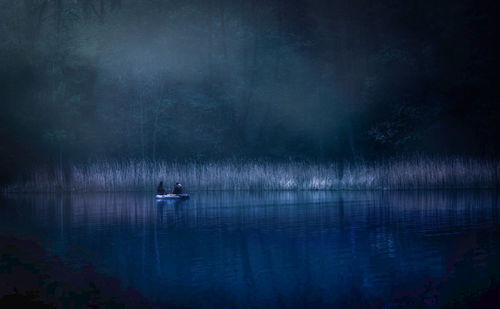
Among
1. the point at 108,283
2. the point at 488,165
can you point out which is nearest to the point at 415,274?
the point at 108,283

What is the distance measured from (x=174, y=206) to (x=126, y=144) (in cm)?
1602

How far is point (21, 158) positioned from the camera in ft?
98.4

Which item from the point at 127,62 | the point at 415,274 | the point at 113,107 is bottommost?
the point at 415,274

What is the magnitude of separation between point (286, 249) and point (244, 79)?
25822mm

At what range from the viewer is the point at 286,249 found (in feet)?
30.6

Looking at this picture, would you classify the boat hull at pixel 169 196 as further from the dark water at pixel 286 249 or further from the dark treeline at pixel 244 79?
the dark treeline at pixel 244 79

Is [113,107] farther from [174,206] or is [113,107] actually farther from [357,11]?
[174,206]

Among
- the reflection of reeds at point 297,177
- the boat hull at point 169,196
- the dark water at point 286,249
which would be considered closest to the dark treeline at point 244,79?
the reflection of reeds at point 297,177

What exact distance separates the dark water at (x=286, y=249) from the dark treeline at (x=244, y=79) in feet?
46.5

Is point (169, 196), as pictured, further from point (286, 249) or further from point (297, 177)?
point (286, 249)

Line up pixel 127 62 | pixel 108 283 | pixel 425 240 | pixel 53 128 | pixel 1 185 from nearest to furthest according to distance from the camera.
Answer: pixel 108 283, pixel 425 240, pixel 1 185, pixel 53 128, pixel 127 62

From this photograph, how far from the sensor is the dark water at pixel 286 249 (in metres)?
6.65

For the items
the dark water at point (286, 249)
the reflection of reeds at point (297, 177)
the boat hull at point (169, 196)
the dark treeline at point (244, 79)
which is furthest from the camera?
the dark treeline at point (244, 79)

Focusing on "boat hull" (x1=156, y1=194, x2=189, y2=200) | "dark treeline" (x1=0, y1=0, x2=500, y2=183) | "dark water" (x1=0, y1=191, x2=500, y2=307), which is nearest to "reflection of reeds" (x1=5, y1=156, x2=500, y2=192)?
"boat hull" (x1=156, y1=194, x2=189, y2=200)
